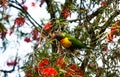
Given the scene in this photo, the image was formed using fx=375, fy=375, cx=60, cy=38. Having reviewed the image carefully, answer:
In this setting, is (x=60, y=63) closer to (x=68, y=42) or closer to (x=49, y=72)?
(x=49, y=72)

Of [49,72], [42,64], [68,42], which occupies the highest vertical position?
[68,42]

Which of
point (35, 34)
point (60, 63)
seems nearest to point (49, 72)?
point (60, 63)

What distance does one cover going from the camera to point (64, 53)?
3.83 m

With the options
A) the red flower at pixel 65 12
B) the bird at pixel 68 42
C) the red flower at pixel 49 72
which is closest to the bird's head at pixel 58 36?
the bird at pixel 68 42

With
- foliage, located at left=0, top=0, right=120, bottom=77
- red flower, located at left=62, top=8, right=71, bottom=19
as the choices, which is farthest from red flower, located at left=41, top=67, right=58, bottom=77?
red flower, located at left=62, top=8, right=71, bottom=19

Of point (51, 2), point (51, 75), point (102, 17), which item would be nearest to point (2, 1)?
point (51, 2)

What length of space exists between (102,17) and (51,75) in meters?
1.97

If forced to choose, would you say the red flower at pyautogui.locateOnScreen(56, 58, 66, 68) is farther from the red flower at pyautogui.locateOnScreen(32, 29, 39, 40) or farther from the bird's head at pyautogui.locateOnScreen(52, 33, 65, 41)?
the red flower at pyautogui.locateOnScreen(32, 29, 39, 40)

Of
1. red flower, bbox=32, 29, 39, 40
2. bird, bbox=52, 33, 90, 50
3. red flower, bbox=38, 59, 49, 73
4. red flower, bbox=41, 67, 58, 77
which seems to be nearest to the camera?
red flower, bbox=41, 67, 58, 77

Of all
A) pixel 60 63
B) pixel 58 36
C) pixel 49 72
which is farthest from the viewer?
pixel 58 36

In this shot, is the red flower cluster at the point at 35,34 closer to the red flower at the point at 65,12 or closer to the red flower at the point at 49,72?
the red flower at the point at 65,12

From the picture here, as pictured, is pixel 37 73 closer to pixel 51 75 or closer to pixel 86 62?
pixel 51 75

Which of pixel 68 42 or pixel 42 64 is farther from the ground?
pixel 68 42

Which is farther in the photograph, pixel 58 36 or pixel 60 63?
pixel 58 36
